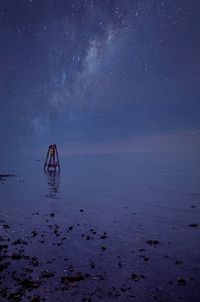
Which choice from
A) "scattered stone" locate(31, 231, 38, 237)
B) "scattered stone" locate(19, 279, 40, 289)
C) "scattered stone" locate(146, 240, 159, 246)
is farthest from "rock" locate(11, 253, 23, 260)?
"scattered stone" locate(146, 240, 159, 246)

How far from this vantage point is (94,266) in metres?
12.9

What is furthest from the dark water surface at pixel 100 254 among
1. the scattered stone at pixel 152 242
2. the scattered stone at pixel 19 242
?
the scattered stone at pixel 19 242

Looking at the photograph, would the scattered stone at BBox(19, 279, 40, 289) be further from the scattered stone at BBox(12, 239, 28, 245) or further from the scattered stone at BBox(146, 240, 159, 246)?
the scattered stone at BBox(146, 240, 159, 246)

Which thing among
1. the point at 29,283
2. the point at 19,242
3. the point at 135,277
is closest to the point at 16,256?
the point at 19,242

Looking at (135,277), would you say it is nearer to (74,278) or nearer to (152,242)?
(74,278)

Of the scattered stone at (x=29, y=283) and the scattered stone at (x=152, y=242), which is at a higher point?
the scattered stone at (x=29, y=283)

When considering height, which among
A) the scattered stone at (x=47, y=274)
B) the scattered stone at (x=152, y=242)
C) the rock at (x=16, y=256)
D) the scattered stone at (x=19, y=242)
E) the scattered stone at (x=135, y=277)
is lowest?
the scattered stone at (x=135, y=277)

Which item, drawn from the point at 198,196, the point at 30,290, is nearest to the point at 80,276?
the point at 30,290

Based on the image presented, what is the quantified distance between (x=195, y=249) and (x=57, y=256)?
774 centimetres

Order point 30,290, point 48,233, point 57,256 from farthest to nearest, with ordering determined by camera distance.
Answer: point 48,233, point 57,256, point 30,290

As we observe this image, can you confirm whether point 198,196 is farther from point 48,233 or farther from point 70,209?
point 48,233

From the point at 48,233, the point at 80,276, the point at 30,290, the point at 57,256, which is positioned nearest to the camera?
the point at 30,290

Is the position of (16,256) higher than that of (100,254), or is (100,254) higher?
(16,256)

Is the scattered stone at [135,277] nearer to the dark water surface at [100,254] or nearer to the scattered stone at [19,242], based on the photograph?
the dark water surface at [100,254]
